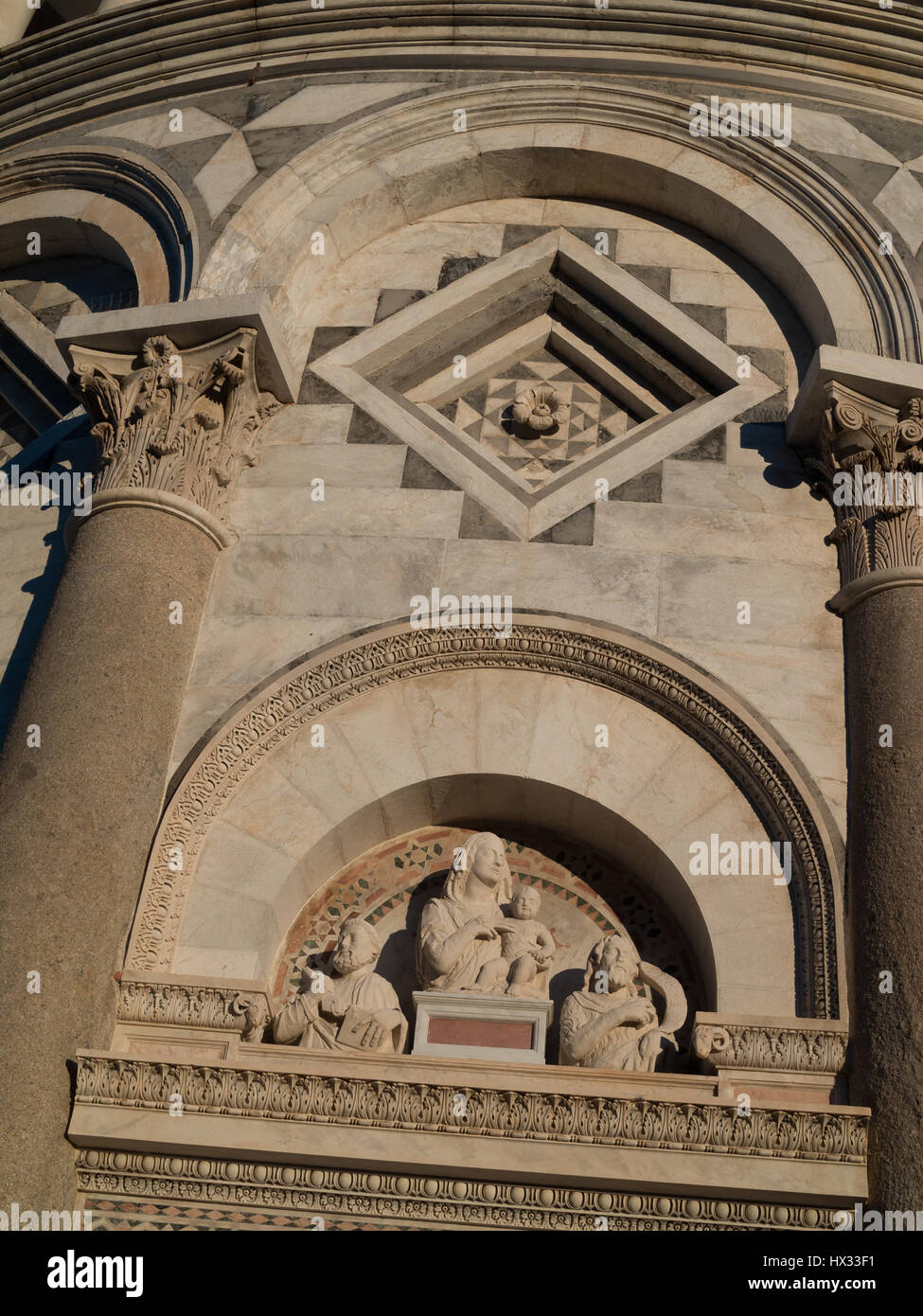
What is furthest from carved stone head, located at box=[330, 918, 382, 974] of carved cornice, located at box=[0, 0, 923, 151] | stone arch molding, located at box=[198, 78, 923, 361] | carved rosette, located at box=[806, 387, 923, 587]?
carved cornice, located at box=[0, 0, 923, 151]

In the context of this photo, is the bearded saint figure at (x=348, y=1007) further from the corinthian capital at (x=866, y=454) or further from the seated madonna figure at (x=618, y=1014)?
the corinthian capital at (x=866, y=454)

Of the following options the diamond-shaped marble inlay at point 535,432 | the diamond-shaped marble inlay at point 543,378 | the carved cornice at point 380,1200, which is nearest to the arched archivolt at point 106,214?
the diamond-shaped marble inlay at point 543,378

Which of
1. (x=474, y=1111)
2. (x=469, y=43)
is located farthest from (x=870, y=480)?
(x=469, y=43)

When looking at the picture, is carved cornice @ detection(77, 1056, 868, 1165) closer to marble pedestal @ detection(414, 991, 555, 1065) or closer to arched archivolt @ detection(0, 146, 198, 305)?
marble pedestal @ detection(414, 991, 555, 1065)

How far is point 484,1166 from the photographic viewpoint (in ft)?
21.9

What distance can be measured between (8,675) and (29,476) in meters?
1.66

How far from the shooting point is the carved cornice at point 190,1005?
7191mm

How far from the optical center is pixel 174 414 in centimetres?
893

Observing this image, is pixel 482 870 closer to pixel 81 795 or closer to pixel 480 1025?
pixel 480 1025

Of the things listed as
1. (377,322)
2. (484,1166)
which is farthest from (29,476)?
(484,1166)

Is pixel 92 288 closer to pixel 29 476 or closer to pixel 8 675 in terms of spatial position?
pixel 29 476

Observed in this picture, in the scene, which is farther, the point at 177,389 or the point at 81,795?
the point at 177,389

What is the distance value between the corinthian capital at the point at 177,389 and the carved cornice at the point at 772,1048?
403cm

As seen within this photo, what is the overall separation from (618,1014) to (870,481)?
336 centimetres
